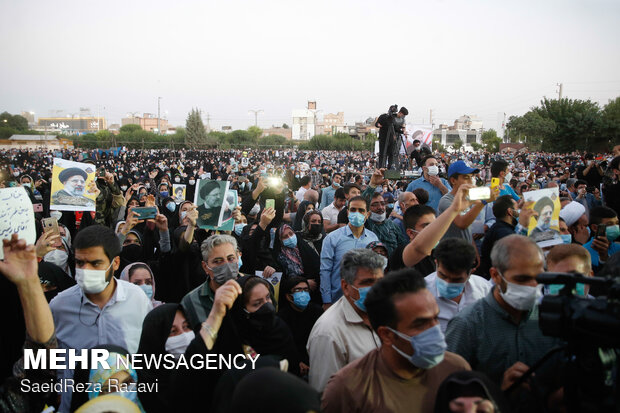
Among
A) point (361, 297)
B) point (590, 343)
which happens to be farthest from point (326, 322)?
point (590, 343)

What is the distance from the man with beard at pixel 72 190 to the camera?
5719mm

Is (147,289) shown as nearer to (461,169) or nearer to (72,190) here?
(72,190)

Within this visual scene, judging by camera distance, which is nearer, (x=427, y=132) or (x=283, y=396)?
(x=283, y=396)

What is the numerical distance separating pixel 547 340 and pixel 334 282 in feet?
7.85

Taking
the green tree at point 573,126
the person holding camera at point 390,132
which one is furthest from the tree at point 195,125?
the person holding camera at point 390,132

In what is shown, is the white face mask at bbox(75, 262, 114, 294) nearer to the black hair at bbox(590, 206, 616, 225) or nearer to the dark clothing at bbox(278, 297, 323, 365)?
the dark clothing at bbox(278, 297, 323, 365)

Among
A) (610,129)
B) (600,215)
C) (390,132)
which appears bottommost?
(600,215)

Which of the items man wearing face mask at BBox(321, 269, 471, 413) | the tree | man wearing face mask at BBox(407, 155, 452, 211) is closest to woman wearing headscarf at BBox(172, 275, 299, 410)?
man wearing face mask at BBox(321, 269, 471, 413)

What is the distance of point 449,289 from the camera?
2.92 meters

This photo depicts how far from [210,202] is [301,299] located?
1.68 meters

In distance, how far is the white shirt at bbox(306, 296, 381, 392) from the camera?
8.25ft

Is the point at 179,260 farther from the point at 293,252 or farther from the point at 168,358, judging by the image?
the point at 168,358

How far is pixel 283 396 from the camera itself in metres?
1.50

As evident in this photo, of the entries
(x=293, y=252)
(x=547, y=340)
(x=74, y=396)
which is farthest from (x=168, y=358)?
(x=293, y=252)
